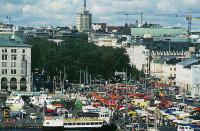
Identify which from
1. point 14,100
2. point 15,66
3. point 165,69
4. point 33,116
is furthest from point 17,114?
point 165,69

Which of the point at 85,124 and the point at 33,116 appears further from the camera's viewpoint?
the point at 33,116

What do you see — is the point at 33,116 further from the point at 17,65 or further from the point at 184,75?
the point at 184,75

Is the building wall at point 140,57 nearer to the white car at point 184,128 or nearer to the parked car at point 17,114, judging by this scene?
the parked car at point 17,114

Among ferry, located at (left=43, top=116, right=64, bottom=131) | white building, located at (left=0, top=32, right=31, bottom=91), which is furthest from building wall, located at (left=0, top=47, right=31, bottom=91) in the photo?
ferry, located at (left=43, top=116, right=64, bottom=131)

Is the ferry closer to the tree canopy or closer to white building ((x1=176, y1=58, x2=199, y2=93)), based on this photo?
white building ((x1=176, y1=58, x2=199, y2=93))

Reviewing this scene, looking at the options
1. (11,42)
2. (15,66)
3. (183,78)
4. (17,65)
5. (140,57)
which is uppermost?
(11,42)

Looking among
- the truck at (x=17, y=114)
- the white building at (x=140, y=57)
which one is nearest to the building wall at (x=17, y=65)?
the truck at (x=17, y=114)
